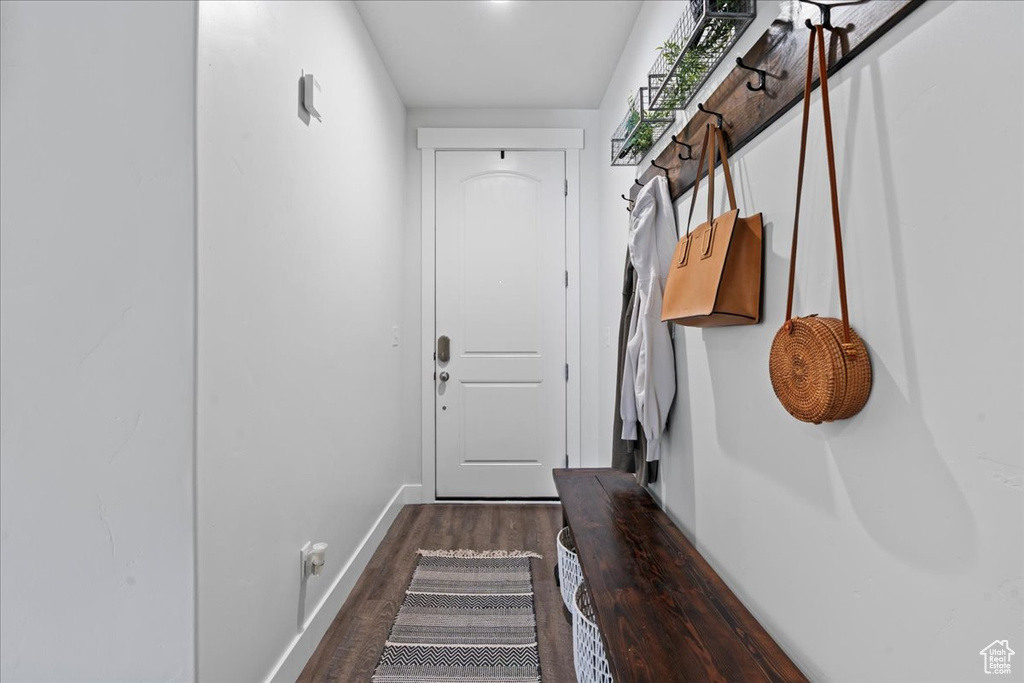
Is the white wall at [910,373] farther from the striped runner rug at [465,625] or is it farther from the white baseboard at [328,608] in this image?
the white baseboard at [328,608]

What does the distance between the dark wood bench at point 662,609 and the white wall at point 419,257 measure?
5.14 feet

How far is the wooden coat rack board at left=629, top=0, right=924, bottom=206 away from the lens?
0.77 m

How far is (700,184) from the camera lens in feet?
4.90

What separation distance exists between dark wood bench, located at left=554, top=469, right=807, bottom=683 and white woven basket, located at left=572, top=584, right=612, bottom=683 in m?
0.11

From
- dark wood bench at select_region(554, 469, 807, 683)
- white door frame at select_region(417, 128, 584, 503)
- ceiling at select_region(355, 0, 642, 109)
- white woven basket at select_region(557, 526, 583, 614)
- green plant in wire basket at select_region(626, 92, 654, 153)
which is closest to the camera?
dark wood bench at select_region(554, 469, 807, 683)

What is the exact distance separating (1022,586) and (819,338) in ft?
1.26

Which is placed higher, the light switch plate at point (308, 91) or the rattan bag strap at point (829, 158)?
the light switch plate at point (308, 91)

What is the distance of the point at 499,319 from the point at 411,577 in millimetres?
1612

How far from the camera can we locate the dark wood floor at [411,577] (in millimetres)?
1665

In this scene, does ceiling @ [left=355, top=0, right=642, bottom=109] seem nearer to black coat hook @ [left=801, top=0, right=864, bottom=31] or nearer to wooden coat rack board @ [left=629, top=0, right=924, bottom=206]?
wooden coat rack board @ [left=629, top=0, right=924, bottom=206]

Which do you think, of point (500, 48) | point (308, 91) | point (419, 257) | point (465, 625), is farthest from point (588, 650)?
point (500, 48)

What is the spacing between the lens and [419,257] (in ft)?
10.7
